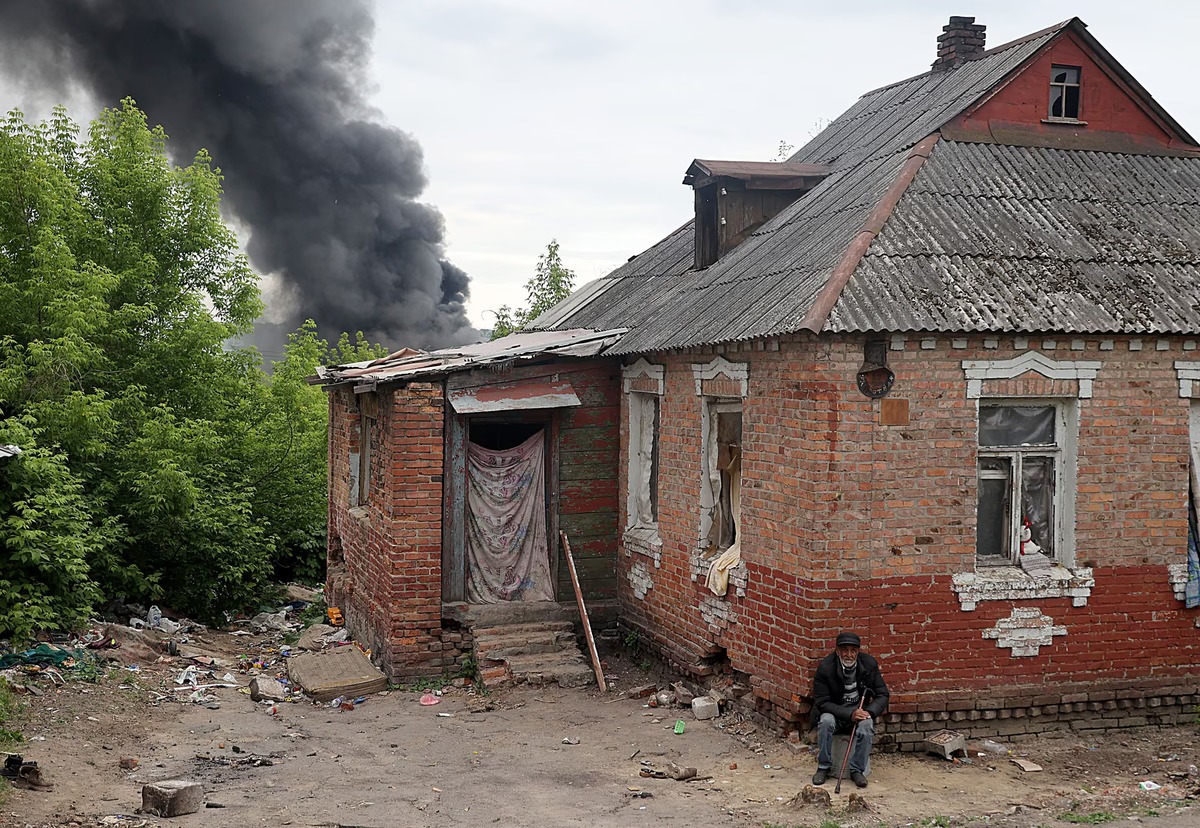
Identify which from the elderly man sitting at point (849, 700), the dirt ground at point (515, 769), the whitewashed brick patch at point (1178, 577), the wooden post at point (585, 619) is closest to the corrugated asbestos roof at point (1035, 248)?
the whitewashed brick patch at point (1178, 577)

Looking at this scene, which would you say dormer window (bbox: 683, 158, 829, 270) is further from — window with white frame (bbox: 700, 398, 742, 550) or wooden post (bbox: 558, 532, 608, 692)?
wooden post (bbox: 558, 532, 608, 692)

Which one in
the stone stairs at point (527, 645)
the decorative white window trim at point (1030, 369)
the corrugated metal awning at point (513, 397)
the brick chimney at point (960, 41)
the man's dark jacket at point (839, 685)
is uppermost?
the brick chimney at point (960, 41)

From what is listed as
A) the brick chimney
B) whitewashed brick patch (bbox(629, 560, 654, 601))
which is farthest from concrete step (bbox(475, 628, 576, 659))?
the brick chimney

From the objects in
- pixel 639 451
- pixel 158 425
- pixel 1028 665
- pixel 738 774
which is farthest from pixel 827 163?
pixel 158 425

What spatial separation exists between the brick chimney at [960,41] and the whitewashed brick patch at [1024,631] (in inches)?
314

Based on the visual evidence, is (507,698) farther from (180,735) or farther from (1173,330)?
(1173,330)

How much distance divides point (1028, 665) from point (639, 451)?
4.60 meters

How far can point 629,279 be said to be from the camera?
15.9 metres

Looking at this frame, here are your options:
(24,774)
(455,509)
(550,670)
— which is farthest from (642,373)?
(24,774)

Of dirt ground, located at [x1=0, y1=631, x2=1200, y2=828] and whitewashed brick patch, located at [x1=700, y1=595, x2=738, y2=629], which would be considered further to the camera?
whitewashed brick patch, located at [x1=700, y1=595, x2=738, y2=629]

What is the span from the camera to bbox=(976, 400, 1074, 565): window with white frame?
9.26 meters

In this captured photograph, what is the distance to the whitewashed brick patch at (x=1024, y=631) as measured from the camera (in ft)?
30.0

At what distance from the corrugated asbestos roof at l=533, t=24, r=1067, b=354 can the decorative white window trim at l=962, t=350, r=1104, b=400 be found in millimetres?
1405

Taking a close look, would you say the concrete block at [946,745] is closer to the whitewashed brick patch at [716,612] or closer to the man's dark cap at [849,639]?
the man's dark cap at [849,639]
